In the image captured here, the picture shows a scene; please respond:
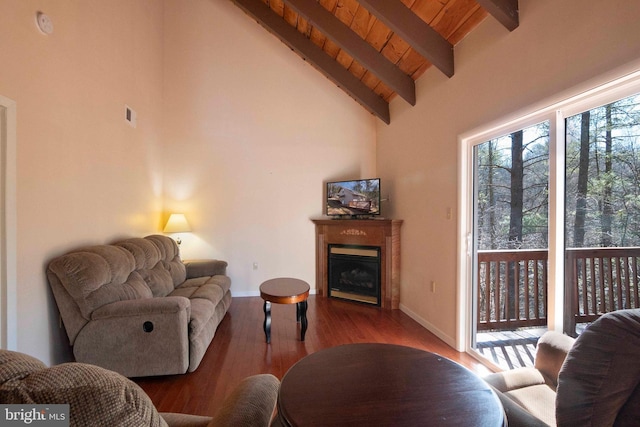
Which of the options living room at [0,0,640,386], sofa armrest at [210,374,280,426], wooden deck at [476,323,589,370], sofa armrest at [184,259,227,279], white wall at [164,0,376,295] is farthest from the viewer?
white wall at [164,0,376,295]

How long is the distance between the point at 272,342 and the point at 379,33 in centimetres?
344

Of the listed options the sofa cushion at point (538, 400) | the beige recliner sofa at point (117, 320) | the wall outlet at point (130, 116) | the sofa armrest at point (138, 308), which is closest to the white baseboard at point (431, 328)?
the sofa cushion at point (538, 400)

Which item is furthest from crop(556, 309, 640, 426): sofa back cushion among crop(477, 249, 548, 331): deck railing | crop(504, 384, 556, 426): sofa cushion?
crop(477, 249, 548, 331): deck railing

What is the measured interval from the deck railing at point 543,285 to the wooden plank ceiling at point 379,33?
165 cm

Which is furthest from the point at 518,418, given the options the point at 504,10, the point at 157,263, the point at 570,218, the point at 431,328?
the point at 157,263

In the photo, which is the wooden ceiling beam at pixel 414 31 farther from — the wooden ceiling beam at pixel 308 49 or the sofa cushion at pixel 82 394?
the sofa cushion at pixel 82 394

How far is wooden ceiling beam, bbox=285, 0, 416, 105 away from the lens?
9.17 ft

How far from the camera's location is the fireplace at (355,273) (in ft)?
11.5

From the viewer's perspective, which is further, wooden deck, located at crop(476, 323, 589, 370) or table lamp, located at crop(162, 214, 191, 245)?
table lamp, located at crop(162, 214, 191, 245)

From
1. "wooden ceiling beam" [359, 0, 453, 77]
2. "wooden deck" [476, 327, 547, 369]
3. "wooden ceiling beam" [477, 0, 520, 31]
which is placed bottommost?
"wooden deck" [476, 327, 547, 369]

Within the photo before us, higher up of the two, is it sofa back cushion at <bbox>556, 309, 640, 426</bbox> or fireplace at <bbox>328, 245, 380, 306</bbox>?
sofa back cushion at <bbox>556, 309, 640, 426</bbox>

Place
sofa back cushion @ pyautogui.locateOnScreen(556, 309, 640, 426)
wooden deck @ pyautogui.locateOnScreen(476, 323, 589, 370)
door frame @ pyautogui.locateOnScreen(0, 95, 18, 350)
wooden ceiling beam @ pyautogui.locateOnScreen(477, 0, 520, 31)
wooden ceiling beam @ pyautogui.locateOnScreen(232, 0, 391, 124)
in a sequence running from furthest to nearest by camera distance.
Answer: wooden ceiling beam @ pyautogui.locateOnScreen(232, 0, 391, 124) → wooden deck @ pyautogui.locateOnScreen(476, 323, 589, 370) → wooden ceiling beam @ pyautogui.locateOnScreen(477, 0, 520, 31) → door frame @ pyautogui.locateOnScreen(0, 95, 18, 350) → sofa back cushion @ pyautogui.locateOnScreen(556, 309, 640, 426)

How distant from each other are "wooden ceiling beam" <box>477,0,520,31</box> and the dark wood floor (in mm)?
2631

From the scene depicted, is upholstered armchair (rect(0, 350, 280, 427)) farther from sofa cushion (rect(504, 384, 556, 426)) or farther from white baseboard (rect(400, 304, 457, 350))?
white baseboard (rect(400, 304, 457, 350))
